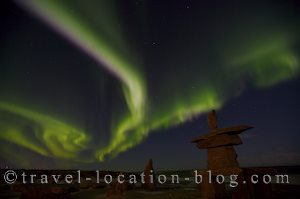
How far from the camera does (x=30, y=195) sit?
1521cm

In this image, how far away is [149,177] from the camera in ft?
89.7

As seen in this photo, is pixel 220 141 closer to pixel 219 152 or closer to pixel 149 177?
pixel 219 152

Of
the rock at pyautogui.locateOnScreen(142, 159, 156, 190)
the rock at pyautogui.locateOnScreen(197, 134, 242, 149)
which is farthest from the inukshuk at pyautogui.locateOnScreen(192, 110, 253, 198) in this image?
the rock at pyautogui.locateOnScreen(142, 159, 156, 190)

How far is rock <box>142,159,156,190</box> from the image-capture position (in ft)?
86.5

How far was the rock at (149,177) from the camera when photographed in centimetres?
2638

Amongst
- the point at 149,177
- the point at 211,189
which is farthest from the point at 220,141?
the point at 149,177

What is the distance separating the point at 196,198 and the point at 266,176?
6304 millimetres

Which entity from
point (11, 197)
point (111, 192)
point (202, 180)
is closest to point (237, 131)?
point (202, 180)

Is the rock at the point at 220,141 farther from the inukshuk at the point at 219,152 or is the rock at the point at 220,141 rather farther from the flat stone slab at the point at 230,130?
the flat stone slab at the point at 230,130

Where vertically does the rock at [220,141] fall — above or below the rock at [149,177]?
above

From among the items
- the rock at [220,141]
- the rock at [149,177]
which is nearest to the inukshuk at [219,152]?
the rock at [220,141]

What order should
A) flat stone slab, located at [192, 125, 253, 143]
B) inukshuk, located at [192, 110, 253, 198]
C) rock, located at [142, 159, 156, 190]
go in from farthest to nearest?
rock, located at [142, 159, 156, 190] < inukshuk, located at [192, 110, 253, 198] < flat stone slab, located at [192, 125, 253, 143]

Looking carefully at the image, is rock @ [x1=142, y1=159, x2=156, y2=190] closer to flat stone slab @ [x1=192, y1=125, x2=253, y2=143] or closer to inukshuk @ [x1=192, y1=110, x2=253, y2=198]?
inukshuk @ [x1=192, y1=110, x2=253, y2=198]

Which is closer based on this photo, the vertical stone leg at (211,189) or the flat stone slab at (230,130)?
the flat stone slab at (230,130)
